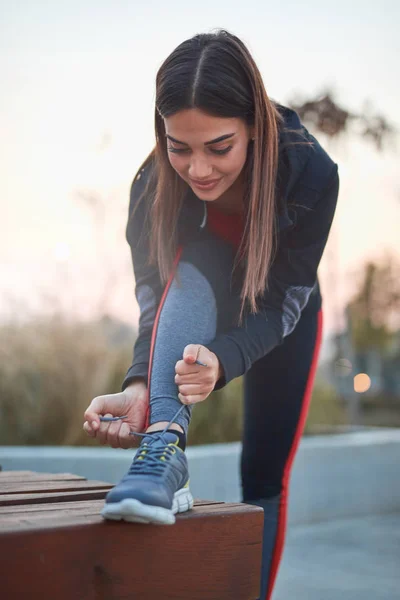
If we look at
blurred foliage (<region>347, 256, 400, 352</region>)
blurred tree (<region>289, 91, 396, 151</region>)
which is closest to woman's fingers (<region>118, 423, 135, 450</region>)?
blurred tree (<region>289, 91, 396, 151</region>)

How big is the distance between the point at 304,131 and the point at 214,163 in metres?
0.36

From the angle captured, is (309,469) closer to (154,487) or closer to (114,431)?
(114,431)

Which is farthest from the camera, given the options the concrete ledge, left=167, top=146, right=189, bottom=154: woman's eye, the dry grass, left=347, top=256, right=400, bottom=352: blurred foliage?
left=347, top=256, right=400, bottom=352: blurred foliage

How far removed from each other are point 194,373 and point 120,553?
0.37 metres

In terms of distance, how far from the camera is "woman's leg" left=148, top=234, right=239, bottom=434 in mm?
1480

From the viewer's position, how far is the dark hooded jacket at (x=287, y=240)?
1.68 m

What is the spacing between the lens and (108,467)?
3.71 m

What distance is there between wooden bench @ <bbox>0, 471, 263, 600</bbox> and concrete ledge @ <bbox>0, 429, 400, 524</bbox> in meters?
2.24

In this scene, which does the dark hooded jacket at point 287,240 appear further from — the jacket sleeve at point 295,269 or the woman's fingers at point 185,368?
the woman's fingers at point 185,368

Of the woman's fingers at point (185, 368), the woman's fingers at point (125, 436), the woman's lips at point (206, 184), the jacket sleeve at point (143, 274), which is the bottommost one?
the woman's fingers at point (125, 436)

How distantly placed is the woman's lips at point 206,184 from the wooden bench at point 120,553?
2.18 feet

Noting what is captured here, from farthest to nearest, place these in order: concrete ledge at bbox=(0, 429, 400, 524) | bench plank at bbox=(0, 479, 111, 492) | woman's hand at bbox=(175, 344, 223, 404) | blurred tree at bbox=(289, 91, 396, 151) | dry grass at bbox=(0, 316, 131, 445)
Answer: blurred tree at bbox=(289, 91, 396, 151)
dry grass at bbox=(0, 316, 131, 445)
concrete ledge at bbox=(0, 429, 400, 524)
bench plank at bbox=(0, 479, 111, 492)
woman's hand at bbox=(175, 344, 223, 404)

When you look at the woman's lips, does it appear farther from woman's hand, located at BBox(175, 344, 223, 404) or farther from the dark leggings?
woman's hand, located at BBox(175, 344, 223, 404)

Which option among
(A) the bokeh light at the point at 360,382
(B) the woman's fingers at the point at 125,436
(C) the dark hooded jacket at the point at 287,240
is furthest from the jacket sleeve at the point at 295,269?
(A) the bokeh light at the point at 360,382
